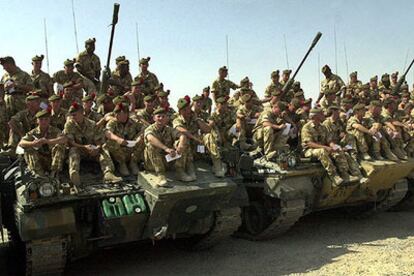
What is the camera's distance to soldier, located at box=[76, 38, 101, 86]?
40.3 ft

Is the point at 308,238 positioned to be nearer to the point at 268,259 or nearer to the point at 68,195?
the point at 268,259

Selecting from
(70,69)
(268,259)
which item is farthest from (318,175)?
(70,69)

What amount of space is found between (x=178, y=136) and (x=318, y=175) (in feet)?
10.7

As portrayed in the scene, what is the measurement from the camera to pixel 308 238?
1045 cm

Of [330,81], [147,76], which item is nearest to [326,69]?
[330,81]

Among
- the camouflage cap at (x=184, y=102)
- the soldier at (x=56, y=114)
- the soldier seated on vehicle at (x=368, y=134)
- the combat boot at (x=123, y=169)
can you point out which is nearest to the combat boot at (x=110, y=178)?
the combat boot at (x=123, y=169)

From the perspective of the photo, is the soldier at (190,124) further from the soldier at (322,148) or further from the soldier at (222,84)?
the soldier at (222,84)

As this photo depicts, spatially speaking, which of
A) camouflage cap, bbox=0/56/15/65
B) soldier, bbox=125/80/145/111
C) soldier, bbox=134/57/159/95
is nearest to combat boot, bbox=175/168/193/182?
soldier, bbox=125/80/145/111

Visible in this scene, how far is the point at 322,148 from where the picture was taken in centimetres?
996

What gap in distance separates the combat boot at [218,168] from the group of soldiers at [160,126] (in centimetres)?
2

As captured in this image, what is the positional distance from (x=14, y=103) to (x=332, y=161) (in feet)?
20.3

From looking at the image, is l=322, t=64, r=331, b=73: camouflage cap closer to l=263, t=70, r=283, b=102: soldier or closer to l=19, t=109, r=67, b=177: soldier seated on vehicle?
l=263, t=70, r=283, b=102: soldier

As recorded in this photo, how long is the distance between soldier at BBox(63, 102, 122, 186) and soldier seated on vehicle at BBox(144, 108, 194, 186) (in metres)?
0.62

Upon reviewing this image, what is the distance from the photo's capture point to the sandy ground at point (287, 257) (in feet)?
26.6
